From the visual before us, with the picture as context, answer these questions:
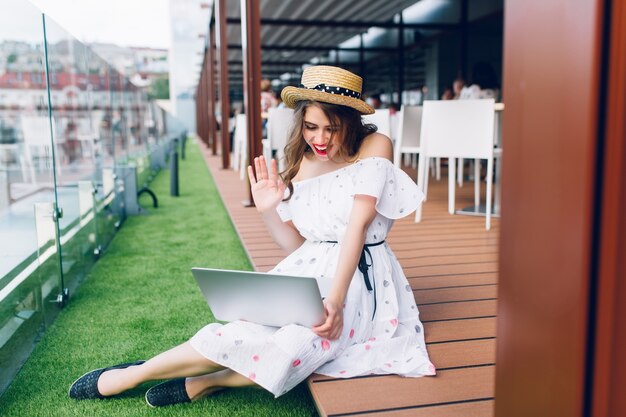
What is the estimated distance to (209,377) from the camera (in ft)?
5.40

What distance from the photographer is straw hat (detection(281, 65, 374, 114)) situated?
1.68 m

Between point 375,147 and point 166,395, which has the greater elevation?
point 375,147

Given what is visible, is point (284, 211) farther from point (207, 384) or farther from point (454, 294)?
point (454, 294)

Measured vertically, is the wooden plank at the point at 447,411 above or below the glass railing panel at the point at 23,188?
below

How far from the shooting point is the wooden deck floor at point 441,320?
1438 millimetres

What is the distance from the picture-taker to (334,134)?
5.75ft

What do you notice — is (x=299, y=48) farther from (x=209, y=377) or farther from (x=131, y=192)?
(x=209, y=377)

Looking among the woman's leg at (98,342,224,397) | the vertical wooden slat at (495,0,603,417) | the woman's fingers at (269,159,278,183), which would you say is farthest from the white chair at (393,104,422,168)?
the vertical wooden slat at (495,0,603,417)

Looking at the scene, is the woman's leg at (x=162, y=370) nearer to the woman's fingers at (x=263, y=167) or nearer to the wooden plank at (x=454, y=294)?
the woman's fingers at (x=263, y=167)

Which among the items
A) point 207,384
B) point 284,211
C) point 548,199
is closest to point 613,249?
point 548,199

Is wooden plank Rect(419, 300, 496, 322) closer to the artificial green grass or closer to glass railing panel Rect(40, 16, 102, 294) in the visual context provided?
the artificial green grass

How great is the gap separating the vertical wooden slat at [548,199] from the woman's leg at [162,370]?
2.84 ft

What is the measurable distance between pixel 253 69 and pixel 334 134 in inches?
118

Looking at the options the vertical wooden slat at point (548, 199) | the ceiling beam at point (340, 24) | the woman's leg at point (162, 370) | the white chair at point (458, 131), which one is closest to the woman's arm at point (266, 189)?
the woman's leg at point (162, 370)
